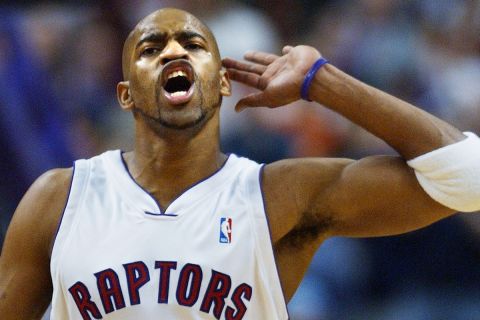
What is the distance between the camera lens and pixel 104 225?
3.19 metres

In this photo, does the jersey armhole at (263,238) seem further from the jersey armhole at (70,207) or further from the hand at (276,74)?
the jersey armhole at (70,207)

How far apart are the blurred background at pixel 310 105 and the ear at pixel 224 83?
1.57 m

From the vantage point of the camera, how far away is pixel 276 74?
331 cm

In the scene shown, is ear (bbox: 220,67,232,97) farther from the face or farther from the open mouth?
the open mouth

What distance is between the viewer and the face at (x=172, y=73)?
3.22 m

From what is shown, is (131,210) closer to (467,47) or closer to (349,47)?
(349,47)

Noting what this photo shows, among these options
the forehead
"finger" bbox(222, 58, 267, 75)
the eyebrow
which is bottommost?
"finger" bbox(222, 58, 267, 75)

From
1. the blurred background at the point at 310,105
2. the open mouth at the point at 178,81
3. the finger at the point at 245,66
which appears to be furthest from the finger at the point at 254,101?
the blurred background at the point at 310,105

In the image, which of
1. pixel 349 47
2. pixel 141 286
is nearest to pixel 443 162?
pixel 141 286

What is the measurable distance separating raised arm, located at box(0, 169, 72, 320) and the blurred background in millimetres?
Result: 1566

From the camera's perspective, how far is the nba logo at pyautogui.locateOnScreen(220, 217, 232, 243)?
10.2 feet

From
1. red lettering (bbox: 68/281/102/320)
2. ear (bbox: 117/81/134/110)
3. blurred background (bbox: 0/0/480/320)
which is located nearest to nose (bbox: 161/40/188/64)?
ear (bbox: 117/81/134/110)

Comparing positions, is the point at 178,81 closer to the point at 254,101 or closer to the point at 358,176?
the point at 254,101

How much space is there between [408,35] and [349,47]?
0.36 meters
